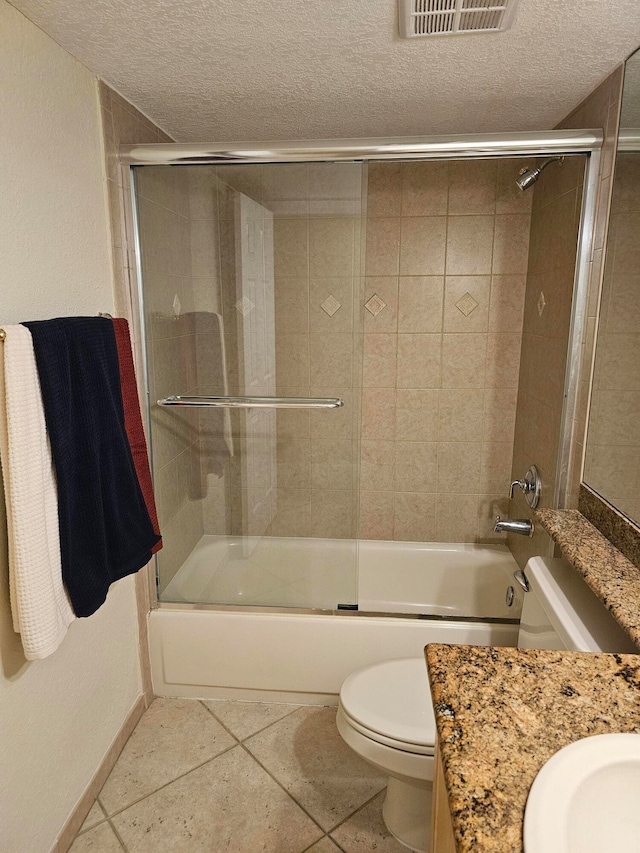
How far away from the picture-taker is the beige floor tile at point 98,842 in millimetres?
1620

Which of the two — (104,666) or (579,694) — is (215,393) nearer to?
(104,666)

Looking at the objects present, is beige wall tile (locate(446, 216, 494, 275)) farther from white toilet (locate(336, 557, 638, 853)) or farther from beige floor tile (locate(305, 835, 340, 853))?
beige floor tile (locate(305, 835, 340, 853))

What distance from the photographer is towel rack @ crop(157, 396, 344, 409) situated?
81.9 inches

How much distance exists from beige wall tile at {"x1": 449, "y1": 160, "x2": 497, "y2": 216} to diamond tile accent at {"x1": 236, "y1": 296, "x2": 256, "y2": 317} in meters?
1.11

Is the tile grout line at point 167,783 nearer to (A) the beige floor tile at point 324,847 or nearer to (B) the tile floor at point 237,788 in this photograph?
(B) the tile floor at point 237,788

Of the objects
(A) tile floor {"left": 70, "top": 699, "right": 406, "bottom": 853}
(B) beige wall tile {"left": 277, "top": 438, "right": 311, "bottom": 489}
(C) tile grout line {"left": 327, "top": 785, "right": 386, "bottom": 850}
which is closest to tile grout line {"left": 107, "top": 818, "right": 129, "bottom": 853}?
(A) tile floor {"left": 70, "top": 699, "right": 406, "bottom": 853}

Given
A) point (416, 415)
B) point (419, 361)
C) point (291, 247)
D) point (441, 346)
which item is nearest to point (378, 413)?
point (416, 415)

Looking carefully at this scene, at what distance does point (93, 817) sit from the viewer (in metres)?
1.73

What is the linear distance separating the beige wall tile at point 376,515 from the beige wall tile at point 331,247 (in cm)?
125

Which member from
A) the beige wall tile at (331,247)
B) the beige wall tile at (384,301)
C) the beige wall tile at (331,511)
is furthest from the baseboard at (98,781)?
the beige wall tile at (384,301)

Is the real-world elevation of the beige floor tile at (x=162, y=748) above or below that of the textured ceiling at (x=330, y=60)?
below

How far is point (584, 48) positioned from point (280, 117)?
3.21 feet

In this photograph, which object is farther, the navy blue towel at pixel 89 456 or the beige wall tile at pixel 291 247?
the beige wall tile at pixel 291 247

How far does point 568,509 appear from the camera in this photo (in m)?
1.93
